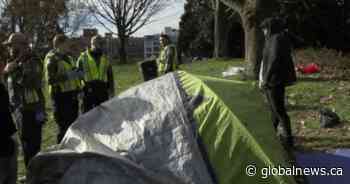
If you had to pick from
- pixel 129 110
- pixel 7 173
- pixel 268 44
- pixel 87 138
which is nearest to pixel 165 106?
pixel 129 110

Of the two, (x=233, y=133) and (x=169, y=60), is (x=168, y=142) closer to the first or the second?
(x=233, y=133)

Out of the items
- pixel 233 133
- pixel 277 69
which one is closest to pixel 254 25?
pixel 277 69

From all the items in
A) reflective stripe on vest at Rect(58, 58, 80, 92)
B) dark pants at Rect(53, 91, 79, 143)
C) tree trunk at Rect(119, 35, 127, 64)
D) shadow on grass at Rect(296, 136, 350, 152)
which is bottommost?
tree trunk at Rect(119, 35, 127, 64)

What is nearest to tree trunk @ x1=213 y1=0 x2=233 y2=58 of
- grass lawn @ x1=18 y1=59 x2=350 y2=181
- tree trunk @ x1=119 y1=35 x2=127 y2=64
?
tree trunk @ x1=119 y1=35 x2=127 y2=64

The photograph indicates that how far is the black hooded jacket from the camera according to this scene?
7680 mm

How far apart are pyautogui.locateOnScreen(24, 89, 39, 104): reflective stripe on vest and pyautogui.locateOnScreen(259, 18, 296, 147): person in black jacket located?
3.15 meters

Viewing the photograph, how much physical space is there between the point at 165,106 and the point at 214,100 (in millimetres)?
465

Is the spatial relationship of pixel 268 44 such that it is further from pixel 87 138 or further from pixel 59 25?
pixel 59 25

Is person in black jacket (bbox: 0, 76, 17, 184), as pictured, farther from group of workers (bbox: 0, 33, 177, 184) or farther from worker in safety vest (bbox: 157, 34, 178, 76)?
worker in safety vest (bbox: 157, 34, 178, 76)

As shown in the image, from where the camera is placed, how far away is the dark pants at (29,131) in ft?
Answer: 21.8

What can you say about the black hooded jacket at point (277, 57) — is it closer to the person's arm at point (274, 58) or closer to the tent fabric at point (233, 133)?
the person's arm at point (274, 58)

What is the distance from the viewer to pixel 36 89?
654cm

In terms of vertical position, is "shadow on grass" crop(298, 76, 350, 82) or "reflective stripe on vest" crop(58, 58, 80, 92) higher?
"reflective stripe on vest" crop(58, 58, 80, 92)

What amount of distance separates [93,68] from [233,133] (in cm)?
474
